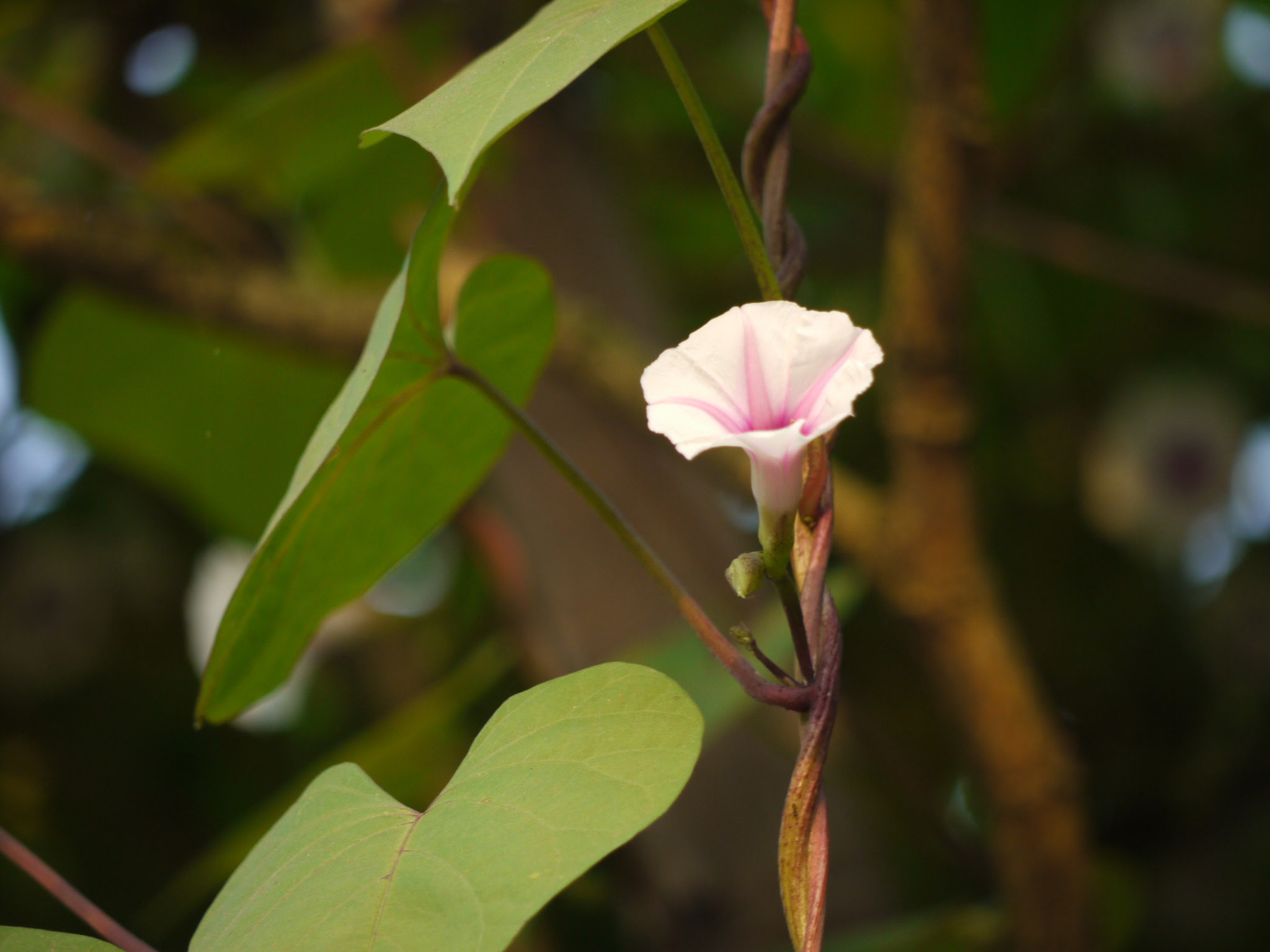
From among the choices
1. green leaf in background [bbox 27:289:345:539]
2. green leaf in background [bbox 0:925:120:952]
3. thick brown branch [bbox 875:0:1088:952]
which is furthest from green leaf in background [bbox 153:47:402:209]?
green leaf in background [bbox 0:925:120:952]

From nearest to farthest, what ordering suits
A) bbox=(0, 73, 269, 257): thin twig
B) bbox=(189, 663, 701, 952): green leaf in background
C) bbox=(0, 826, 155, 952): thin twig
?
bbox=(189, 663, 701, 952): green leaf in background → bbox=(0, 826, 155, 952): thin twig → bbox=(0, 73, 269, 257): thin twig

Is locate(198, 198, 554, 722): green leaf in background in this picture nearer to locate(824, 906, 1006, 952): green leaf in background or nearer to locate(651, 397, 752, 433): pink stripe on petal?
locate(651, 397, 752, 433): pink stripe on petal

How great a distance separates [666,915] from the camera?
2.91 feet

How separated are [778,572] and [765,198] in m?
0.13

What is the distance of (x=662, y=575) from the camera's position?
0.33m

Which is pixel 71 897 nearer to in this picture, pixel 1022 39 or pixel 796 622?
pixel 796 622

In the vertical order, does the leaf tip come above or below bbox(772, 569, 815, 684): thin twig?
above

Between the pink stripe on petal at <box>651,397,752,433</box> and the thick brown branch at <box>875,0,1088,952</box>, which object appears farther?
the thick brown branch at <box>875,0,1088,952</box>

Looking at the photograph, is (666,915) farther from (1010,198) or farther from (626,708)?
(1010,198)

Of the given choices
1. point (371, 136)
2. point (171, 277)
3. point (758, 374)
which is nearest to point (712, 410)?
point (758, 374)

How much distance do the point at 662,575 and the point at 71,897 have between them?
0.27 meters

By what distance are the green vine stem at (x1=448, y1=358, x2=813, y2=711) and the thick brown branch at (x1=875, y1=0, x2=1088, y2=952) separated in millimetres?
438

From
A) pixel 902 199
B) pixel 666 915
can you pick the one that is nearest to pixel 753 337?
pixel 902 199

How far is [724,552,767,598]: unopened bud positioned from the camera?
282mm
